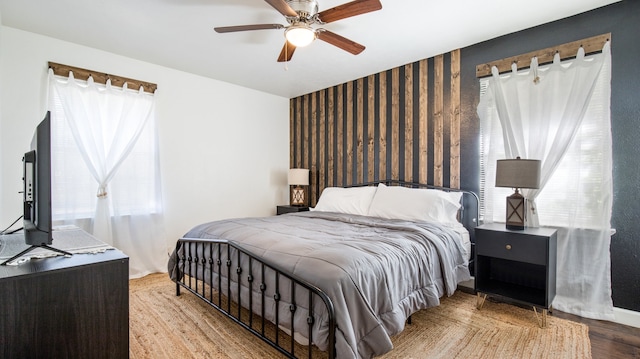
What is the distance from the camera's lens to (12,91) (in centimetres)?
291

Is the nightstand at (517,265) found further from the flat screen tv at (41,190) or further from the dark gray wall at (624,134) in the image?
the flat screen tv at (41,190)

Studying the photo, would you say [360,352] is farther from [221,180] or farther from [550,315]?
[221,180]

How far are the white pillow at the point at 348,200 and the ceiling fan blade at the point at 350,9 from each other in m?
2.00

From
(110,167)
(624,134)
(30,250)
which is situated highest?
(624,134)

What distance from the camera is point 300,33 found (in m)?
2.24

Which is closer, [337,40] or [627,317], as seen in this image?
[627,317]

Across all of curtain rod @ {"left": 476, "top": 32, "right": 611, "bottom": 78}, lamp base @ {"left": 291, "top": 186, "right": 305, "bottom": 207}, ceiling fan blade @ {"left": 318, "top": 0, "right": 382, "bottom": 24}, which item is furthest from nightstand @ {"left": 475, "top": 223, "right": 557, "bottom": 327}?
lamp base @ {"left": 291, "top": 186, "right": 305, "bottom": 207}

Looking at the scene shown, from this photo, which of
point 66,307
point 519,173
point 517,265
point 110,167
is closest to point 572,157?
A: point 519,173

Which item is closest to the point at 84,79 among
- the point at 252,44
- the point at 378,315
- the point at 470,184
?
the point at 252,44

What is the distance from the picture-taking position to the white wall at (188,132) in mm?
2912

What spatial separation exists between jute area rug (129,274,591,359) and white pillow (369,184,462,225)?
81 centimetres

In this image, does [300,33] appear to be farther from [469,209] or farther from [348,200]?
[469,209]

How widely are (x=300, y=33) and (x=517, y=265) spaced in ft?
9.07

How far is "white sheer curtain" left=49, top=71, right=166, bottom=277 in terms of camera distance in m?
3.15
